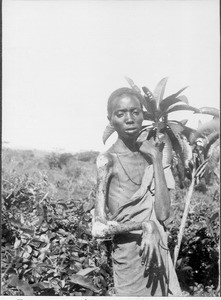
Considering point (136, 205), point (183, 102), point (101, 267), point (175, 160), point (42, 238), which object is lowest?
point (101, 267)

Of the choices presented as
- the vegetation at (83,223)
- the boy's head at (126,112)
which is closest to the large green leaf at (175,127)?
the vegetation at (83,223)

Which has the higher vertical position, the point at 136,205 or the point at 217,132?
the point at 217,132

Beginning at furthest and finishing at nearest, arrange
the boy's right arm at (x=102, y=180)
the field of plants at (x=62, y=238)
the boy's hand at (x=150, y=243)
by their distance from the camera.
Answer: the field of plants at (x=62, y=238) < the boy's right arm at (x=102, y=180) < the boy's hand at (x=150, y=243)

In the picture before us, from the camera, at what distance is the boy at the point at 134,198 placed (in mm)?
2752

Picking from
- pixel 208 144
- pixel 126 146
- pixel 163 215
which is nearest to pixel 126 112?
pixel 126 146

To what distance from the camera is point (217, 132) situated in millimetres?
3197

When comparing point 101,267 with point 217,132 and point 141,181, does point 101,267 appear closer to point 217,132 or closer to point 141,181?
point 141,181

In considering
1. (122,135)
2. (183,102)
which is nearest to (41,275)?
(122,135)

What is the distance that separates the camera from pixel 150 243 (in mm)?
2670

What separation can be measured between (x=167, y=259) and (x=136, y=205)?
1.22ft

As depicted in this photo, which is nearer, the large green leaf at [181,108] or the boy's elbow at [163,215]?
the boy's elbow at [163,215]

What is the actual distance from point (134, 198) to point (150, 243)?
27 cm

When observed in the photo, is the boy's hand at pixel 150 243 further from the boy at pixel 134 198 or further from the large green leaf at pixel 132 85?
the large green leaf at pixel 132 85

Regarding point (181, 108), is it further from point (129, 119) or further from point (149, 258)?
point (149, 258)
